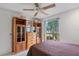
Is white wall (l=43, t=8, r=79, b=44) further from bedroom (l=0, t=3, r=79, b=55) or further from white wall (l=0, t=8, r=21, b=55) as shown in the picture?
white wall (l=0, t=8, r=21, b=55)

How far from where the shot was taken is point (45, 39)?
58.7 inches

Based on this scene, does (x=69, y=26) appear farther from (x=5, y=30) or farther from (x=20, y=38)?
(x=5, y=30)

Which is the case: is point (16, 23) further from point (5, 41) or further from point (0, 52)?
point (0, 52)

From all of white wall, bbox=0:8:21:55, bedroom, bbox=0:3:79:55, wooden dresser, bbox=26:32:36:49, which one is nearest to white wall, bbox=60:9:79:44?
bedroom, bbox=0:3:79:55

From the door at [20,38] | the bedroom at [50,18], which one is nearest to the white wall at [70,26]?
the bedroom at [50,18]

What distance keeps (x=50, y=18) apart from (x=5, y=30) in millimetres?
739

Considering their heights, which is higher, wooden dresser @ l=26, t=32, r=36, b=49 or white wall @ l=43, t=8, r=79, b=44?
white wall @ l=43, t=8, r=79, b=44

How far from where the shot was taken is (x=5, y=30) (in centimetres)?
126

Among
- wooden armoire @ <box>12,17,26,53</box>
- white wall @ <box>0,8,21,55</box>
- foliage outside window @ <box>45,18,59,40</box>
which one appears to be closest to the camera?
white wall @ <box>0,8,21,55</box>

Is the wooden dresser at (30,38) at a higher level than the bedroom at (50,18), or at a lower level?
lower

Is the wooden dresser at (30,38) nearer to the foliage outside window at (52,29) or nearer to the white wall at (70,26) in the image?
the foliage outside window at (52,29)

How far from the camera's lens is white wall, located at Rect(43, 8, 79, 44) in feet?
4.72

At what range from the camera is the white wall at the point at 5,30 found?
1.24m

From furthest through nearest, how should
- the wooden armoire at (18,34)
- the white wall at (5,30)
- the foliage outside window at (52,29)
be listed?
the foliage outside window at (52,29), the wooden armoire at (18,34), the white wall at (5,30)
